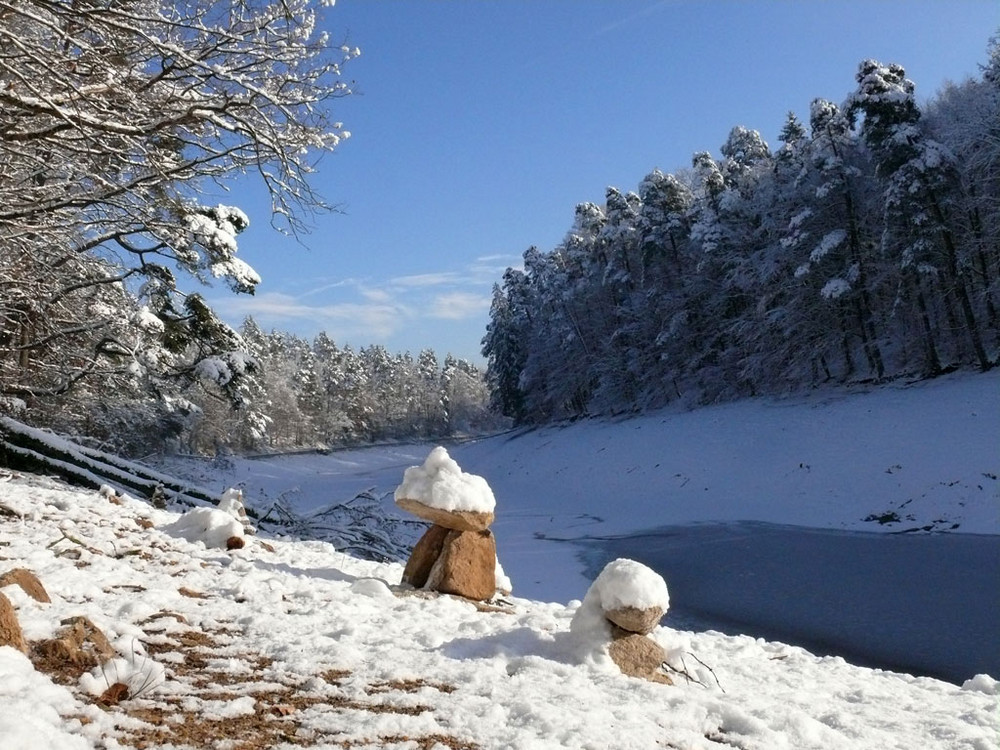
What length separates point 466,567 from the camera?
6258 mm

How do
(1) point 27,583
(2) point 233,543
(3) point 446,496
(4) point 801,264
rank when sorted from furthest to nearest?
(4) point 801,264 → (2) point 233,543 → (3) point 446,496 → (1) point 27,583

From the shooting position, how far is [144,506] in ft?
27.2

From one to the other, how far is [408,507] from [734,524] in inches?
608

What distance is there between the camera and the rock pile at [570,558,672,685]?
4.24m

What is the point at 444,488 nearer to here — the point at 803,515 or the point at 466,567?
the point at 466,567

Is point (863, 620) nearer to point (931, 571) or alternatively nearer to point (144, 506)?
point (931, 571)

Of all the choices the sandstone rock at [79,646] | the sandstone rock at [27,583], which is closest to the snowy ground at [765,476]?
the sandstone rock at [27,583]

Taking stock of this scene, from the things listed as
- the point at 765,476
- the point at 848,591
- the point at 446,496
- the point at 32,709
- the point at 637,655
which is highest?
the point at 446,496

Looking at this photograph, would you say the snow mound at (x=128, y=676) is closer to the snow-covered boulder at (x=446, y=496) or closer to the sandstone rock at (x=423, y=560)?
the snow-covered boulder at (x=446, y=496)

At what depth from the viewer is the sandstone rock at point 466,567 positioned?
6.14 meters

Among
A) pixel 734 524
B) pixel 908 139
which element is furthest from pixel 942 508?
pixel 908 139

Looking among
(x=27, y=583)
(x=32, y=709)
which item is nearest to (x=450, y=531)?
(x=27, y=583)

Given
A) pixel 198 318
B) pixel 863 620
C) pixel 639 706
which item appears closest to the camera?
pixel 639 706

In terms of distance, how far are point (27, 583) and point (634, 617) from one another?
3440 mm
